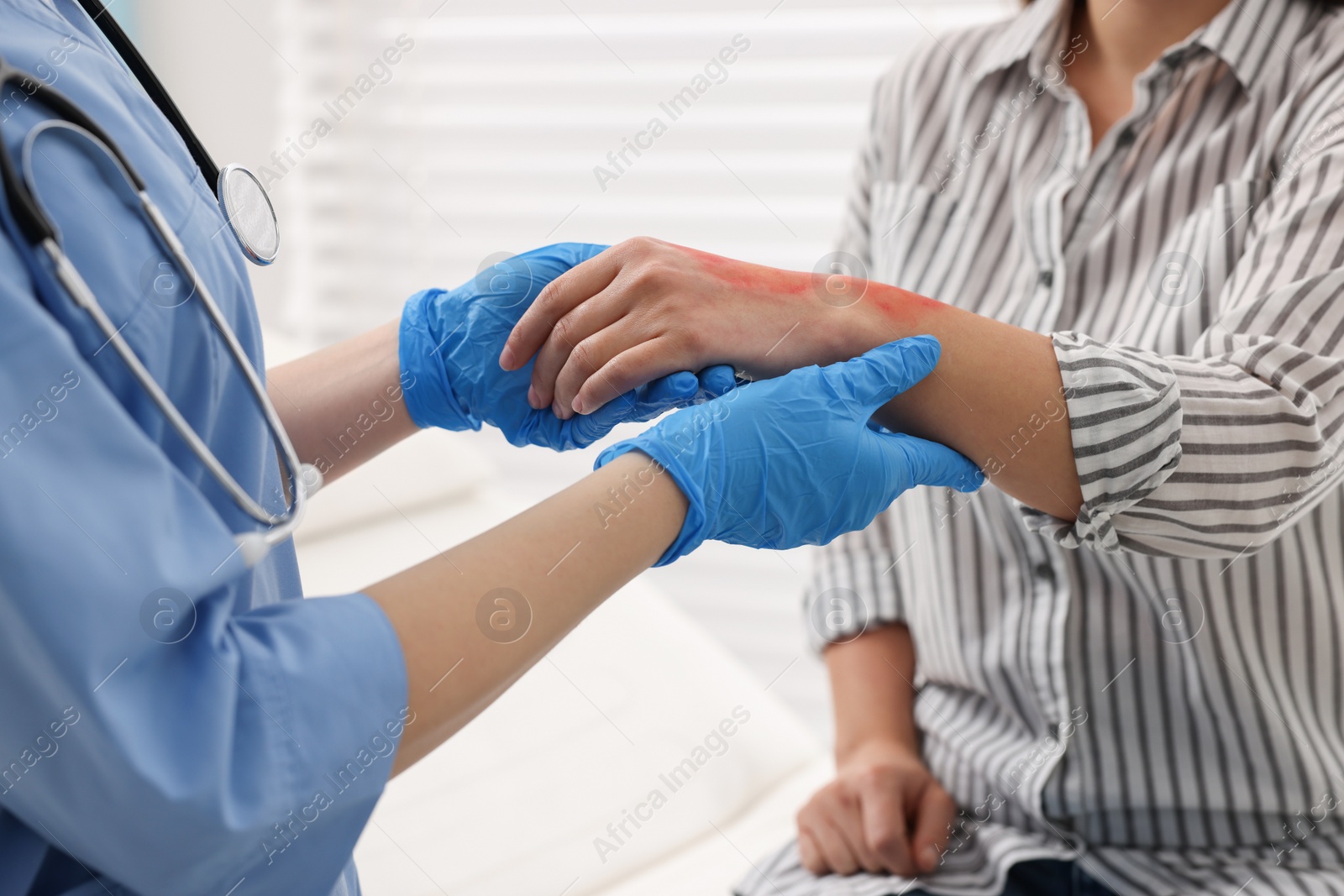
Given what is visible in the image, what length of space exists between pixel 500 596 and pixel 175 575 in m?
0.17

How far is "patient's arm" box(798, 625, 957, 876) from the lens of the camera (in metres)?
1.06

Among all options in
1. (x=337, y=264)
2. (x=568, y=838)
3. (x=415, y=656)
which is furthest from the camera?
(x=337, y=264)

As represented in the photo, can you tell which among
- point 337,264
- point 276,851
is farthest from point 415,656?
point 337,264

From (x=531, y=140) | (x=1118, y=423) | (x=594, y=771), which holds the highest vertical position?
(x=1118, y=423)

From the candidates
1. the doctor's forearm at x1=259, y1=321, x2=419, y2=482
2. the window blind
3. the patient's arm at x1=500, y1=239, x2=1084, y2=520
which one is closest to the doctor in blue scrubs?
the patient's arm at x1=500, y1=239, x2=1084, y2=520

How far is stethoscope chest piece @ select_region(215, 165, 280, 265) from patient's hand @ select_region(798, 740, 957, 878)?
0.81 m

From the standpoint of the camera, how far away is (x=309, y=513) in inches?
64.7

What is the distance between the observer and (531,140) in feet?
7.27

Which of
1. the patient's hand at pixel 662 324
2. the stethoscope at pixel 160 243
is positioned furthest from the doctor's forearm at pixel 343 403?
the stethoscope at pixel 160 243

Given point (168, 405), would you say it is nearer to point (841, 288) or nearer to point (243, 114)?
point (841, 288)

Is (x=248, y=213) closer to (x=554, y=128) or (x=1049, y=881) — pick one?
(x=1049, y=881)

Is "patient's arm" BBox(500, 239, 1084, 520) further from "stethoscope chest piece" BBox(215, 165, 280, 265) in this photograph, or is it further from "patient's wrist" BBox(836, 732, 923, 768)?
"patient's wrist" BBox(836, 732, 923, 768)

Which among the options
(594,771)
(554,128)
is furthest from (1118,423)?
(554,128)

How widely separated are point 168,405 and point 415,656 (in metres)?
0.19
